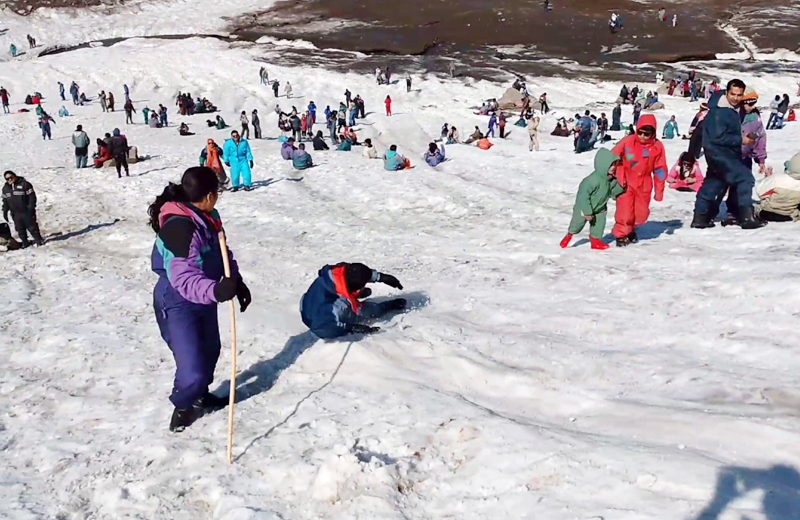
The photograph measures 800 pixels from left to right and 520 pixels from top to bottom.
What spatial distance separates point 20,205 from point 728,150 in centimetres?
1146

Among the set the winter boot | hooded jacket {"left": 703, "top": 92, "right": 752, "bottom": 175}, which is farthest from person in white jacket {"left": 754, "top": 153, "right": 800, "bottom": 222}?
the winter boot

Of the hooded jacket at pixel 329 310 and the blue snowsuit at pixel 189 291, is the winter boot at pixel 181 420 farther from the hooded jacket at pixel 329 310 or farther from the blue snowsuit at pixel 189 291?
the hooded jacket at pixel 329 310

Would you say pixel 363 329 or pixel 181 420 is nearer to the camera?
pixel 181 420

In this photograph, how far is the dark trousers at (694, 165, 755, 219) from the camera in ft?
26.0

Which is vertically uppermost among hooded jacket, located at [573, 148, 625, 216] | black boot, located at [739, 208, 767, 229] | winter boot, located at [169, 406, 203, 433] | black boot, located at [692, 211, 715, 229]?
hooded jacket, located at [573, 148, 625, 216]

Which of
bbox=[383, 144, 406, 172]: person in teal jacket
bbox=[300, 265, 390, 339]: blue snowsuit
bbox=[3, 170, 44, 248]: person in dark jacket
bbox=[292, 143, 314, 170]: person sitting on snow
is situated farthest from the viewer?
bbox=[292, 143, 314, 170]: person sitting on snow

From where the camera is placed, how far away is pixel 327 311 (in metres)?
5.88

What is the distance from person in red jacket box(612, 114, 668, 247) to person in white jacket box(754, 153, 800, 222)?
1721 millimetres

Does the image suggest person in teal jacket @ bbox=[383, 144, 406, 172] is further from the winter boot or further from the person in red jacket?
the winter boot

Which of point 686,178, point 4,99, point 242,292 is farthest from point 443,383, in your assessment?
point 4,99

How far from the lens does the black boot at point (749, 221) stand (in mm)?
8258

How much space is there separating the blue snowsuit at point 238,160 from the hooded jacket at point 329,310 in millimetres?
9804

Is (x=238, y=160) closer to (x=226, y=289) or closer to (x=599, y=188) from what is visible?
(x=599, y=188)

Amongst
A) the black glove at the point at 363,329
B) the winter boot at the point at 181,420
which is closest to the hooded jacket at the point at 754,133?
the black glove at the point at 363,329
